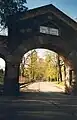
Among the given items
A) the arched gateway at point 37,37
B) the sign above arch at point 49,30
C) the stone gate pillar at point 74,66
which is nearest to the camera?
the arched gateway at point 37,37

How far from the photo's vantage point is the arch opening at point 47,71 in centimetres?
3466

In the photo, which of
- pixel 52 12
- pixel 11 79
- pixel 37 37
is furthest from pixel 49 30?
pixel 11 79

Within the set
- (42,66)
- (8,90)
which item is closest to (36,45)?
(8,90)

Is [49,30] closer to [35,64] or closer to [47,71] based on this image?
[35,64]

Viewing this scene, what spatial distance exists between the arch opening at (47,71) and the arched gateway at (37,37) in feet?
6.59

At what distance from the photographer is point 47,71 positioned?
111m

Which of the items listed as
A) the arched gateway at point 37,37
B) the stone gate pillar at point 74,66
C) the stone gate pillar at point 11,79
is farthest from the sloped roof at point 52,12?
the stone gate pillar at point 11,79

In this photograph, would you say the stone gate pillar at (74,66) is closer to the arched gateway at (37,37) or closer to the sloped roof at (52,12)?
the arched gateway at (37,37)

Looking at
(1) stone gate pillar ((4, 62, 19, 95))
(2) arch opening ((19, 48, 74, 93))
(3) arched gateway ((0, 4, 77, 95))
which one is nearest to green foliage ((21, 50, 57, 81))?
(2) arch opening ((19, 48, 74, 93))

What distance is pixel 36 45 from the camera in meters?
30.5

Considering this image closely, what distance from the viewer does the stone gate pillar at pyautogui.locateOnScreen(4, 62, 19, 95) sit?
94.6 ft

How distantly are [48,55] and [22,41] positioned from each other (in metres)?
61.6

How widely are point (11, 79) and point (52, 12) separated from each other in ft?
25.7

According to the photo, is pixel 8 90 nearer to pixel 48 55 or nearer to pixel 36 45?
pixel 36 45
